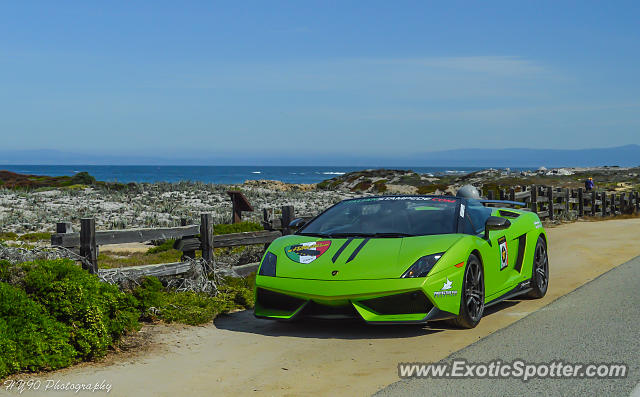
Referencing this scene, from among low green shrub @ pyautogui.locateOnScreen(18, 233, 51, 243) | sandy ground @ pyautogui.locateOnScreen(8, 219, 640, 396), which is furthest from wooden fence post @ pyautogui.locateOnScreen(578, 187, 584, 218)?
sandy ground @ pyautogui.locateOnScreen(8, 219, 640, 396)

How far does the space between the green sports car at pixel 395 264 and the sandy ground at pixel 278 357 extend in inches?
11.4

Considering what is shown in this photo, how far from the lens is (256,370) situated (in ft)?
21.0

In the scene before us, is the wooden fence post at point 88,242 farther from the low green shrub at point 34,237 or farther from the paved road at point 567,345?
the low green shrub at point 34,237

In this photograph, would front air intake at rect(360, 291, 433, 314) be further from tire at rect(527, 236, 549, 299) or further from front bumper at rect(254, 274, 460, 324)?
tire at rect(527, 236, 549, 299)

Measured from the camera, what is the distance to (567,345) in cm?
694

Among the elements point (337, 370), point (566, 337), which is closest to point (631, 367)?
point (566, 337)

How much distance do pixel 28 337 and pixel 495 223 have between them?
5.26 meters

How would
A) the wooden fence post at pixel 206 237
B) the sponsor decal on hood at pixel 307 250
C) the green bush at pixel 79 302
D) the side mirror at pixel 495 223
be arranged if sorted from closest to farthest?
the green bush at pixel 79 302 → the sponsor decal on hood at pixel 307 250 → the side mirror at pixel 495 223 → the wooden fence post at pixel 206 237

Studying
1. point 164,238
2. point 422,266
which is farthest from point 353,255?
point 164,238

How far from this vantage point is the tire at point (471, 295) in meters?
7.82

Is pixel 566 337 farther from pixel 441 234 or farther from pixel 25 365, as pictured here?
pixel 25 365

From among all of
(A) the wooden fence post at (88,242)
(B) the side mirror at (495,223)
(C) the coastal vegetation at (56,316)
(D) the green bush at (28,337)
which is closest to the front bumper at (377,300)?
(B) the side mirror at (495,223)

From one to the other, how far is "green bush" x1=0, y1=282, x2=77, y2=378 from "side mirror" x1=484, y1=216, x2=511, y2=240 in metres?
4.87

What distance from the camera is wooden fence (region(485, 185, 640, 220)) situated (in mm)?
25625
